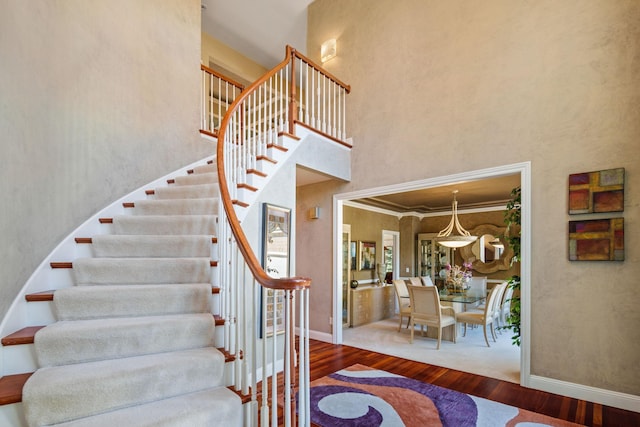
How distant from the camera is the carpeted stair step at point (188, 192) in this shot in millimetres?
3322

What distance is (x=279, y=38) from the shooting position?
6785mm

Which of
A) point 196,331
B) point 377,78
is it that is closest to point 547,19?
point 377,78

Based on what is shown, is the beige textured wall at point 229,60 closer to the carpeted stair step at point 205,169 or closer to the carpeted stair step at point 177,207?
the carpeted stair step at point 205,169

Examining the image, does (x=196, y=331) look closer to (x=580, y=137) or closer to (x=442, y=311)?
(x=580, y=137)

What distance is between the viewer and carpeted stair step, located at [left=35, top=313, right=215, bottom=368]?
1791 mm

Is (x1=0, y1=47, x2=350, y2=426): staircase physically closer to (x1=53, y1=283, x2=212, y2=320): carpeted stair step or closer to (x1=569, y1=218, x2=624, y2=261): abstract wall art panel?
(x1=53, y1=283, x2=212, y2=320): carpeted stair step

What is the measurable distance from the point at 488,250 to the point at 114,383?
819cm

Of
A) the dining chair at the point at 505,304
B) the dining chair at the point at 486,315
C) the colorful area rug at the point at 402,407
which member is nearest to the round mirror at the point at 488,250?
the dining chair at the point at 505,304

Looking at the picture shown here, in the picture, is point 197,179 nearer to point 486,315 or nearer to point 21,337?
point 21,337

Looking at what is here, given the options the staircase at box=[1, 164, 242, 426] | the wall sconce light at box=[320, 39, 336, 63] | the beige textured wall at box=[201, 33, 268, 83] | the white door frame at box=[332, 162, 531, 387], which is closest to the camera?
the staircase at box=[1, 164, 242, 426]

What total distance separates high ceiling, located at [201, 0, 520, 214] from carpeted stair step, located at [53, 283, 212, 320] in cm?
288

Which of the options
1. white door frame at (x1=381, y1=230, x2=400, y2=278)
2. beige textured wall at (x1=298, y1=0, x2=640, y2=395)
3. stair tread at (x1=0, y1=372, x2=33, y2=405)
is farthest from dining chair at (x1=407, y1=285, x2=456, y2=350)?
stair tread at (x1=0, y1=372, x2=33, y2=405)

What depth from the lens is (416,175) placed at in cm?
418

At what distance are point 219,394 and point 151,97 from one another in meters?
3.43
